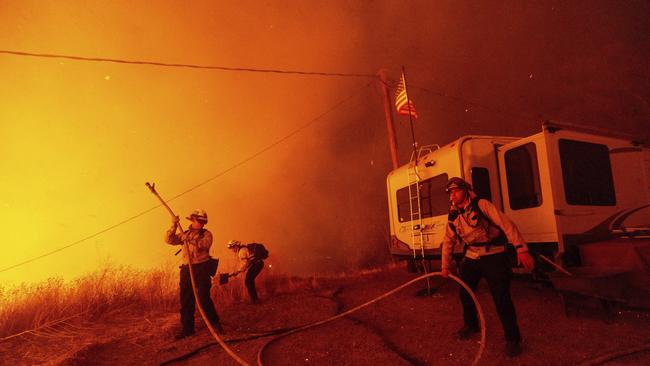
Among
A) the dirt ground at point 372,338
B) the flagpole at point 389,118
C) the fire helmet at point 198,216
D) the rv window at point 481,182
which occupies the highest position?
the flagpole at point 389,118

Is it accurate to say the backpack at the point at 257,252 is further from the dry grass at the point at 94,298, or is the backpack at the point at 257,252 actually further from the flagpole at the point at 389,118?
the flagpole at the point at 389,118

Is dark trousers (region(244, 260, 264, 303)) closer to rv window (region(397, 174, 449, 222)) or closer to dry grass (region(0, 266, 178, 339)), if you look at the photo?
dry grass (region(0, 266, 178, 339))

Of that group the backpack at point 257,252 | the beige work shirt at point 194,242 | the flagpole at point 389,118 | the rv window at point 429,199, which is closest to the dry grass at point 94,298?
the backpack at point 257,252

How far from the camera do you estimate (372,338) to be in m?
4.47

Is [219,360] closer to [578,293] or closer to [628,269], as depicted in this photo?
[578,293]

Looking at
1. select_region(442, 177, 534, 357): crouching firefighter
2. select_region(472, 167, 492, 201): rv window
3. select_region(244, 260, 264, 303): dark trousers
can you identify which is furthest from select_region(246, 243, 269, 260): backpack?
select_region(442, 177, 534, 357): crouching firefighter

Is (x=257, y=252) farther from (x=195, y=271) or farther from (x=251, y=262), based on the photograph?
(x=195, y=271)

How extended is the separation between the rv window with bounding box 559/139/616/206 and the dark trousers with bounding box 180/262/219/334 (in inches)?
252

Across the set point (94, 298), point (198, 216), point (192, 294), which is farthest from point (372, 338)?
point (94, 298)

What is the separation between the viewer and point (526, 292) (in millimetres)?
6367

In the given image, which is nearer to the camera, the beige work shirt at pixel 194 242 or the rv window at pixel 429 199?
the beige work shirt at pixel 194 242

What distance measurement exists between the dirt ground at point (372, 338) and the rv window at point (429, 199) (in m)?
1.82

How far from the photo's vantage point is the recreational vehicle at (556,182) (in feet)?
18.2

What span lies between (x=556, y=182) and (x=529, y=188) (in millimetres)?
461
